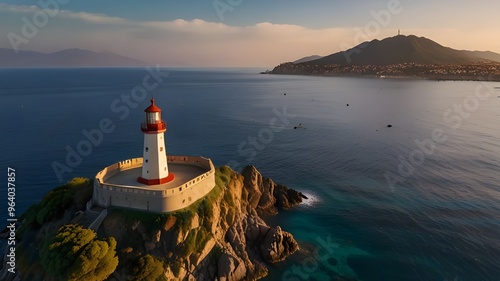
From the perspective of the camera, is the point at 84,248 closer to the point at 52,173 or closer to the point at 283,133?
the point at 52,173

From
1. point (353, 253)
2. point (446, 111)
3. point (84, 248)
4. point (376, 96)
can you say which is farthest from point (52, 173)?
point (376, 96)

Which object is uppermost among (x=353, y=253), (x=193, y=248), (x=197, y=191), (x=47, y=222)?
(x=197, y=191)

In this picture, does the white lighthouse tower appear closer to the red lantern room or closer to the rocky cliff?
the red lantern room

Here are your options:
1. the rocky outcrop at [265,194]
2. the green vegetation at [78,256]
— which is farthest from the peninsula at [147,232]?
the rocky outcrop at [265,194]
